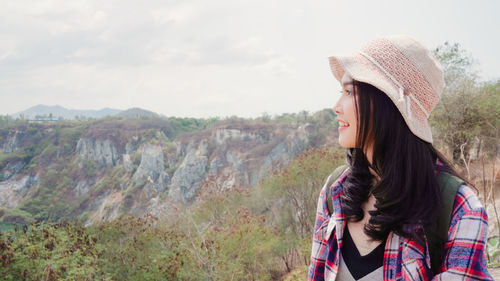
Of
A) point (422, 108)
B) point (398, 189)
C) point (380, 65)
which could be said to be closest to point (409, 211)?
point (398, 189)

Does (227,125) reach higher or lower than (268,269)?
higher

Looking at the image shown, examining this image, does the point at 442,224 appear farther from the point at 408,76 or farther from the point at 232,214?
the point at 232,214

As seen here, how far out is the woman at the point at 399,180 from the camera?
2.37 ft

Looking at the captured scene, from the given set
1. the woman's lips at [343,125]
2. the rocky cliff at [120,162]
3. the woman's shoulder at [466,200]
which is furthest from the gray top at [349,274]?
the rocky cliff at [120,162]

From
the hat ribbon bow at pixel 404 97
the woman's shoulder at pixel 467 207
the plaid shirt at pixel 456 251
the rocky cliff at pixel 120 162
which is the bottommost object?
the rocky cliff at pixel 120 162

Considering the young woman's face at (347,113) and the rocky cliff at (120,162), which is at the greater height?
the young woman's face at (347,113)

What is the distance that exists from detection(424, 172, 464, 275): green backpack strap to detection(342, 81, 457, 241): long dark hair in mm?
15

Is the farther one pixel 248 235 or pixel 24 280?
pixel 248 235

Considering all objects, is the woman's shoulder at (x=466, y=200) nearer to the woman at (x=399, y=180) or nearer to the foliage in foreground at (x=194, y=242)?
the woman at (x=399, y=180)

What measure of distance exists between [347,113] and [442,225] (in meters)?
0.32

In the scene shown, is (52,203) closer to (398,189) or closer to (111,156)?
(111,156)

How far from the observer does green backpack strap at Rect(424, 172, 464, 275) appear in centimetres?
75

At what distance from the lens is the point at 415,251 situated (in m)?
0.76

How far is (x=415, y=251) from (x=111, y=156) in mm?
48467
